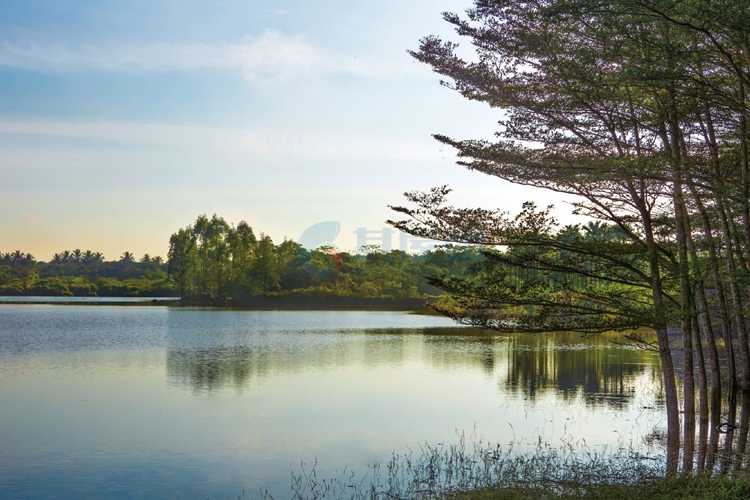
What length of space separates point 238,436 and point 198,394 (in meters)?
4.44

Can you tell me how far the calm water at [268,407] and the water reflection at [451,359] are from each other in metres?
0.09

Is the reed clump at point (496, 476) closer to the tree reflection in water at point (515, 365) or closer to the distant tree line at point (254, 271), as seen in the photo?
the tree reflection in water at point (515, 365)

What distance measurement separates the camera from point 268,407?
14.6 meters

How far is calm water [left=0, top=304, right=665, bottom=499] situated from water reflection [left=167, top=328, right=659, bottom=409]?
0.09 metres

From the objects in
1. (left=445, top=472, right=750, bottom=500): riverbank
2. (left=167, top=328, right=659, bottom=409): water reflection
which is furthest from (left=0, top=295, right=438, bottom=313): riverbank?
(left=445, top=472, right=750, bottom=500): riverbank

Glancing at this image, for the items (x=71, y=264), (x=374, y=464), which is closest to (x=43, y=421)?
(x=374, y=464)

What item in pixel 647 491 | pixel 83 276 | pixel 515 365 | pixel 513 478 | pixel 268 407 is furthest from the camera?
pixel 83 276

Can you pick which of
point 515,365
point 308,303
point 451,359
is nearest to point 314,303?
point 308,303

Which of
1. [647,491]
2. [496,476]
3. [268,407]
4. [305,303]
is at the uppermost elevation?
[305,303]

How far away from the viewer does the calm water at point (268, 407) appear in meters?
9.99

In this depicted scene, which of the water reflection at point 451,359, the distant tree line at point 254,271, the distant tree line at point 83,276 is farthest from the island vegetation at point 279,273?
the water reflection at point 451,359

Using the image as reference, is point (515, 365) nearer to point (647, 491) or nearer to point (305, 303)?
point (647, 491)

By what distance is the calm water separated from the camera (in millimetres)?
9992

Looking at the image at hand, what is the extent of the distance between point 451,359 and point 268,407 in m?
9.94
